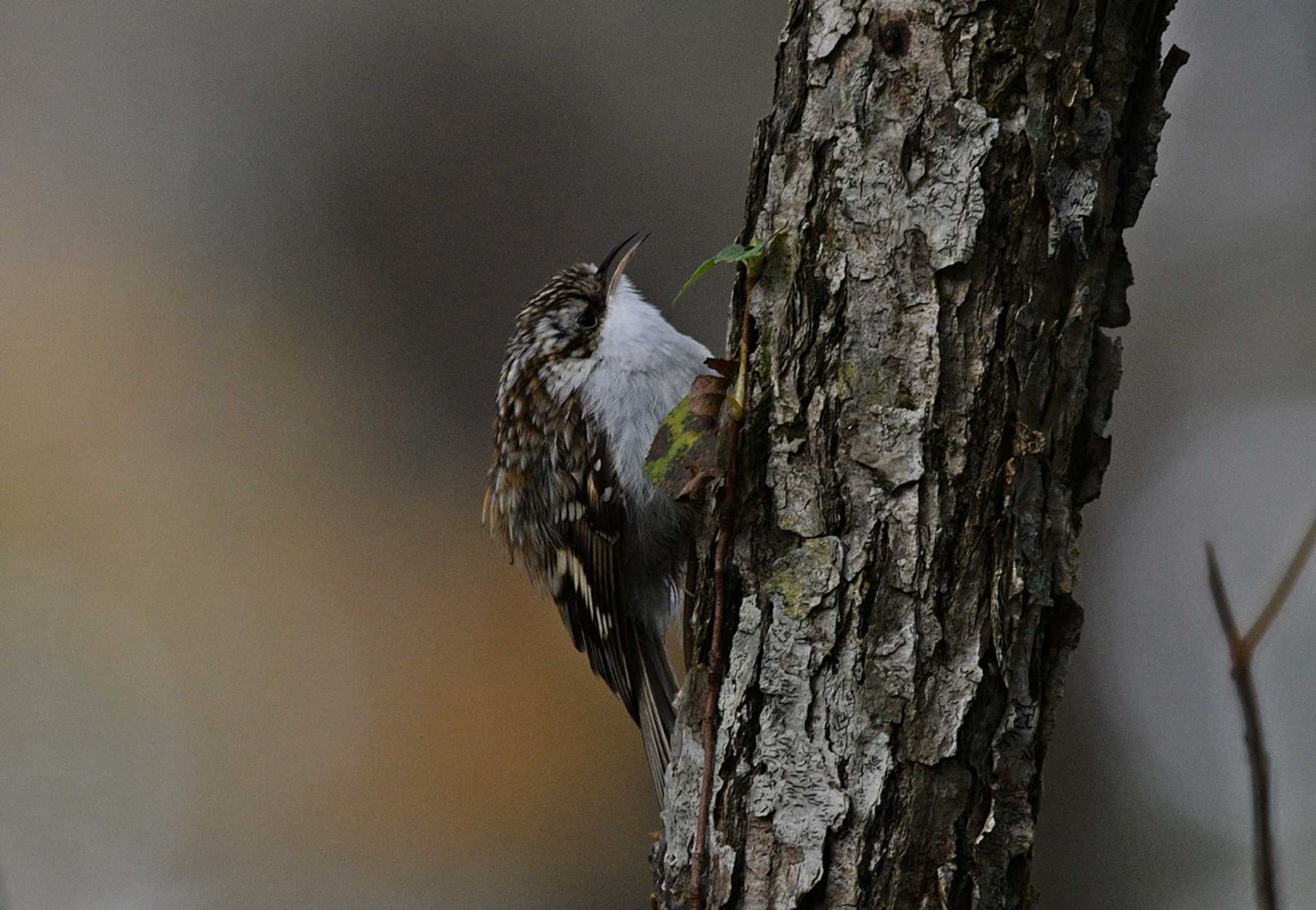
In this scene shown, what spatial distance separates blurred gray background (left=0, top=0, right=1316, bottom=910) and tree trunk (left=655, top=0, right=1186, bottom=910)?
1.92m

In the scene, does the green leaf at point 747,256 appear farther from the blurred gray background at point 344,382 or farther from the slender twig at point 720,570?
the blurred gray background at point 344,382

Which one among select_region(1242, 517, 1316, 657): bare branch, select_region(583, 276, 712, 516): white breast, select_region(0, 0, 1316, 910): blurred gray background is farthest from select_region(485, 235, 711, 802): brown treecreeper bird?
select_region(1242, 517, 1316, 657): bare branch

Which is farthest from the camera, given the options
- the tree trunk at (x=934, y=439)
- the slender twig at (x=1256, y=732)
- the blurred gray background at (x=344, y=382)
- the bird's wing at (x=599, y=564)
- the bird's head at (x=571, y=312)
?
the blurred gray background at (x=344, y=382)

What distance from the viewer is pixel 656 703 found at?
239 centimetres

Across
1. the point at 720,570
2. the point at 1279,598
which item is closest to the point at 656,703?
the point at 720,570

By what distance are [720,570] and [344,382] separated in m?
2.31

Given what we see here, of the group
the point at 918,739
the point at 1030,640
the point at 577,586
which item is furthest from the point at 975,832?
→ the point at 577,586

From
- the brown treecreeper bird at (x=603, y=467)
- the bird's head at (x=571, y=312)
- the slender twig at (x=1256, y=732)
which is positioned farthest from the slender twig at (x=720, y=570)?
the bird's head at (x=571, y=312)

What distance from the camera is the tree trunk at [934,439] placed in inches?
50.7

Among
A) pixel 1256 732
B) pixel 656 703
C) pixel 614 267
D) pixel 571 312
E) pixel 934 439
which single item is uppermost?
pixel 614 267

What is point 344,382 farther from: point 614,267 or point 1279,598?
point 1279,598

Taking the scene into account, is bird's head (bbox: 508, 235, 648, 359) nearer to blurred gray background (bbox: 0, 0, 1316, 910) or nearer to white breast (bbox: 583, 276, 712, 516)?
white breast (bbox: 583, 276, 712, 516)

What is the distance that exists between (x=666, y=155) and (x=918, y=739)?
246 centimetres

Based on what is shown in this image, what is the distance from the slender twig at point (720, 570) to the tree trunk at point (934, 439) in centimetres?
2
